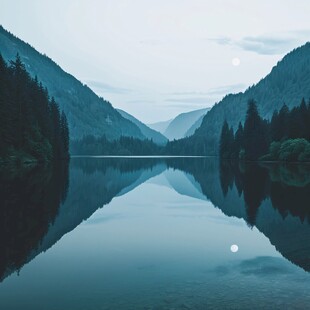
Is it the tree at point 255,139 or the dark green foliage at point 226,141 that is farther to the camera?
the dark green foliage at point 226,141

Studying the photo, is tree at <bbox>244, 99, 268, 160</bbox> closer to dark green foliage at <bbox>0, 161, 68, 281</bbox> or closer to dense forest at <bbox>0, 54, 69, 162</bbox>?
dense forest at <bbox>0, 54, 69, 162</bbox>

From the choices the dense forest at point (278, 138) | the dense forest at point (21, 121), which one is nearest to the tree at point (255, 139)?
the dense forest at point (278, 138)

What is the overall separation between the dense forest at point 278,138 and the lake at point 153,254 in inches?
2982

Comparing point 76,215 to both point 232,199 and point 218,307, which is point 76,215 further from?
point 218,307

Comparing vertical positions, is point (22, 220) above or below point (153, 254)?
above

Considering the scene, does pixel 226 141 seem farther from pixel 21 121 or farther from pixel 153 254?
pixel 153 254

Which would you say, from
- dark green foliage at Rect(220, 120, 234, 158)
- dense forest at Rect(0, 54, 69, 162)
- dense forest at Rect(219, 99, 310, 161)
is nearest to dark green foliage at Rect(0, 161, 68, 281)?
dense forest at Rect(0, 54, 69, 162)

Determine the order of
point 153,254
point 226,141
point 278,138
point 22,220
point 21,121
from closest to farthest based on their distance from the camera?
point 153,254 → point 22,220 → point 21,121 → point 278,138 → point 226,141

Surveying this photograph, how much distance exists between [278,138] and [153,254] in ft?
388

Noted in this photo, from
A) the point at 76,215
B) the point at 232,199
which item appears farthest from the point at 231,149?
the point at 76,215

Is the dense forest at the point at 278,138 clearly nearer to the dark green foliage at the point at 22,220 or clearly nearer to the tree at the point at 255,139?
the tree at the point at 255,139

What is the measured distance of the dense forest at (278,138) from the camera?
108188mm

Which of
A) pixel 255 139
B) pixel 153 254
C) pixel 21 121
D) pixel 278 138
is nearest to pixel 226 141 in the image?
pixel 255 139

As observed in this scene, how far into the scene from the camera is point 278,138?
12962cm
